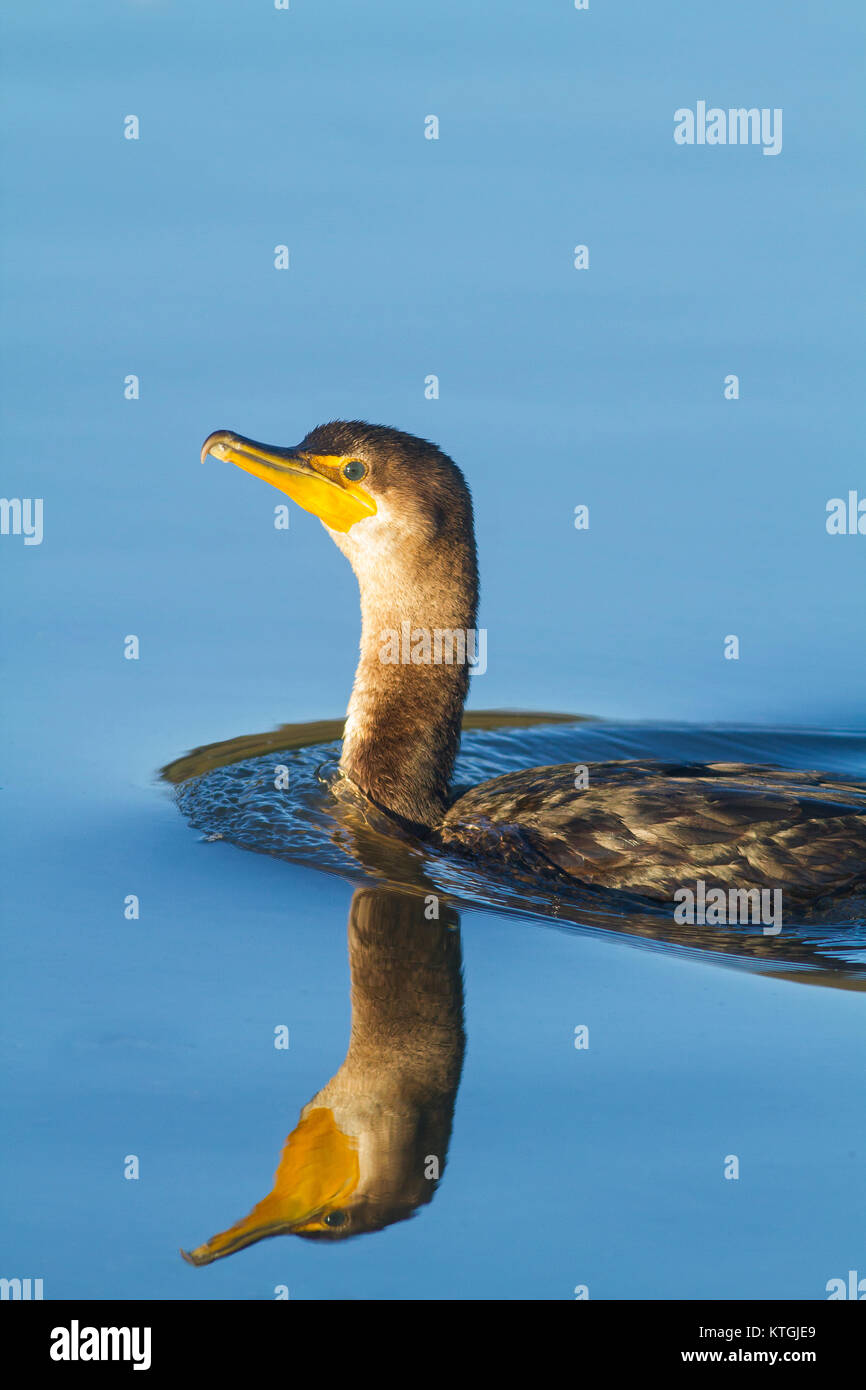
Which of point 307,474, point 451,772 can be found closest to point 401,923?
point 451,772

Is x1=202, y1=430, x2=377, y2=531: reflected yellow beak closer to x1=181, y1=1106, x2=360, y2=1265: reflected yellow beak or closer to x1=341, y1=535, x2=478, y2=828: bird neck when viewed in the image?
x1=341, y1=535, x2=478, y2=828: bird neck

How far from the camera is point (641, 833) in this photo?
7652 mm

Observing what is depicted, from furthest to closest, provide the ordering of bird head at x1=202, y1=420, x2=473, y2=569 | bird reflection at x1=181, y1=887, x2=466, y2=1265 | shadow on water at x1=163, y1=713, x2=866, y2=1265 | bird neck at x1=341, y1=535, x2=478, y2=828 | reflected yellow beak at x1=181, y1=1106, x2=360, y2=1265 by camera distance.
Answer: bird neck at x1=341, y1=535, x2=478, y2=828 < bird head at x1=202, y1=420, x2=473, y2=569 < shadow on water at x1=163, y1=713, x2=866, y2=1265 < bird reflection at x1=181, y1=887, x2=466, y2=1265 < reflected yellow beak at x1=181, y1=1106, x2=360, y2=1265

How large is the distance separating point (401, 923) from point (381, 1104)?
4.37 feet

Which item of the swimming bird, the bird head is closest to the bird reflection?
the swimming bird

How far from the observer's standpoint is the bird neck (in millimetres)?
8344

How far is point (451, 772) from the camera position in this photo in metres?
8.56

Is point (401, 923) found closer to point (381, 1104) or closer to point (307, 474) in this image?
point (381, 1104)

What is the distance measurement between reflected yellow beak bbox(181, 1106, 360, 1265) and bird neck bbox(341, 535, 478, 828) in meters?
2.57

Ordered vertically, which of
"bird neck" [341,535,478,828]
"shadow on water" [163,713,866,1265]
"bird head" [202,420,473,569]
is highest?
"bird head" [202,420,473,569]

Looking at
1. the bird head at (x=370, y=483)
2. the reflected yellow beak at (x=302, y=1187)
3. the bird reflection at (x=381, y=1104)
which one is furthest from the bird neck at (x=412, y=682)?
the reflected yellow beak at (x=302, y=1187)
